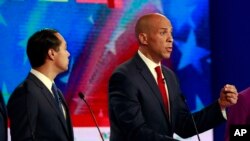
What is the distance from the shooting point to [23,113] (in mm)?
2965

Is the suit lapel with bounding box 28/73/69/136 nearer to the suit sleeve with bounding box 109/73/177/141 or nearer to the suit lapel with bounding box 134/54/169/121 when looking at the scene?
the suit sleeve with bounding box 109/73/177/141

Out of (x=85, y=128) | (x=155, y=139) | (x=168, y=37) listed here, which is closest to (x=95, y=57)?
(x=85, y=128)

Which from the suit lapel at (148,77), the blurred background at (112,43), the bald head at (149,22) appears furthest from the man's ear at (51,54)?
the blurred background at (112,43)

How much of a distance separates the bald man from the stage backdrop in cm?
149

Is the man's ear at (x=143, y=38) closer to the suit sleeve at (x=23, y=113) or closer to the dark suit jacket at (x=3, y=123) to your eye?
the suit sleeve at (x=23, y=113)

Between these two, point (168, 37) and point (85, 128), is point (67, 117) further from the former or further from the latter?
point (85, 128)

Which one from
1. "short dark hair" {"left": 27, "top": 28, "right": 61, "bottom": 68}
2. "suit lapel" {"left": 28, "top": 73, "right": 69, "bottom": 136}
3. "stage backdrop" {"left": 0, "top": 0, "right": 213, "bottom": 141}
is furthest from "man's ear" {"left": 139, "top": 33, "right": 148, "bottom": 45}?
"stage backdrop" {"left": 0, "top": 0, "right": 213, "bottom": 141}

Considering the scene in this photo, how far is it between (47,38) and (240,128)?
111 centimetres

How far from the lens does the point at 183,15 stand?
5.18 meters

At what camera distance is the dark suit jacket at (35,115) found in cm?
295

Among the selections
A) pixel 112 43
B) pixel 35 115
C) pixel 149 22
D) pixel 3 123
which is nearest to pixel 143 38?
pixel 149 22

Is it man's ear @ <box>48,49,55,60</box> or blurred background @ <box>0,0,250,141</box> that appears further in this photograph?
blurred background @ <box>0,0,250,141</box>

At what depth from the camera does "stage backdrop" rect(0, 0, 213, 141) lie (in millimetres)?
4926

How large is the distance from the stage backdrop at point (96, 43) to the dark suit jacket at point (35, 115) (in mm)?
1842
